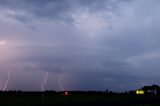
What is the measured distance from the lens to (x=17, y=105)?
59.6 meters

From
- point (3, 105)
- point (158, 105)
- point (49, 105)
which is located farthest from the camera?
point (158, 105)

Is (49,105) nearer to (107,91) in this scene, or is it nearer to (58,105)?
(58,105)

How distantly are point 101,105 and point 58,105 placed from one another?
27.4 ft

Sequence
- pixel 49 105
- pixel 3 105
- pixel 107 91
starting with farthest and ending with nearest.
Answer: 1. pixel 107 91
2. pixel 49 105
3. pixel 3 105

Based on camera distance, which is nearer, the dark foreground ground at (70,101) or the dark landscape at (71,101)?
the dark foreground ground at (70,101)

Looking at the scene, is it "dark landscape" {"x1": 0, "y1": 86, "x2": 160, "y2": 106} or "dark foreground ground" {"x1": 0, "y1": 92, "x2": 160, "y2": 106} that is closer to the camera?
"dark foreground ground" {"x1": 0, "y1": 92, "x2": 160, "y2": 106}

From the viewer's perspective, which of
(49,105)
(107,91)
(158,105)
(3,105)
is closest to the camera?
(3,105)

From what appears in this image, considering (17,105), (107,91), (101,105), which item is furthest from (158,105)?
(107,91)

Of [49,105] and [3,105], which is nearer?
[3,105]

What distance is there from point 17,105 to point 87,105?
13.3m

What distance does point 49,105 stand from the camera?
64.0 meters

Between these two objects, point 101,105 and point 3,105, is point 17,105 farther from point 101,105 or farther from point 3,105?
point 101,105

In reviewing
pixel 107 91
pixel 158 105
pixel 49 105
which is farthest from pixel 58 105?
pixel 107 91

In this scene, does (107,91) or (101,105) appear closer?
(101,105)
